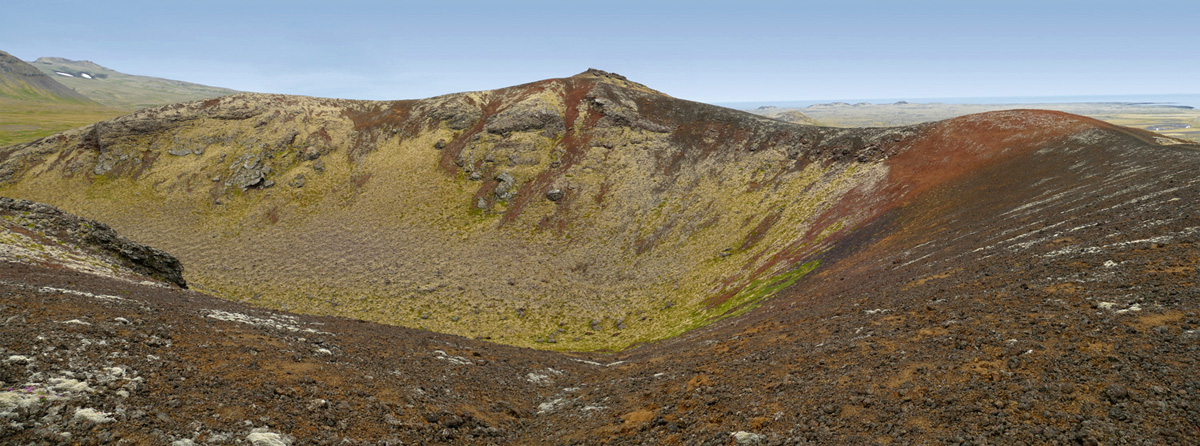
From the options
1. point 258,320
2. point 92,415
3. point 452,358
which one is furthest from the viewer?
point 452,358

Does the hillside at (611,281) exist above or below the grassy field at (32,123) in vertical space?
below

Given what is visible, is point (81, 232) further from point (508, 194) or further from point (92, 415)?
point (508, 194)

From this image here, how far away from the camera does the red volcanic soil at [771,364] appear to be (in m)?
11.8

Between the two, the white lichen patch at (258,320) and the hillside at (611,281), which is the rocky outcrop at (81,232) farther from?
the white lichen patch at (258,320)

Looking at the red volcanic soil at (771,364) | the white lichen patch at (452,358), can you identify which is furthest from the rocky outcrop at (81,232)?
the white lichen patch at (452,358)

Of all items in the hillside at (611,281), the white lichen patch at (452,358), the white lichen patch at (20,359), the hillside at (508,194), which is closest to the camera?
the white lichen patch at (20,359)

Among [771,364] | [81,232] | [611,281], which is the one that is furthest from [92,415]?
[611,281]

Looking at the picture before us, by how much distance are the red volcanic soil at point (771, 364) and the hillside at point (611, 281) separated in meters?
0.13

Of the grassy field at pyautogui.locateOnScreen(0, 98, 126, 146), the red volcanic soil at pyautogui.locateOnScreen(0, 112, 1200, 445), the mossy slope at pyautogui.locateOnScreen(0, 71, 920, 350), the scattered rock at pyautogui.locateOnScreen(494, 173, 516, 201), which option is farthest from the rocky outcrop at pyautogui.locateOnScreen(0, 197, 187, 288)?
the grassy field at pyautogui.locateOnScreen(0, 98, 126, 146)

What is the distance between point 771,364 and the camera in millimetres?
19531

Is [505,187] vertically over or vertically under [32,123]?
under

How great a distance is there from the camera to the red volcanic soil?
11758 millimetres

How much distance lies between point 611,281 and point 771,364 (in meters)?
36.4

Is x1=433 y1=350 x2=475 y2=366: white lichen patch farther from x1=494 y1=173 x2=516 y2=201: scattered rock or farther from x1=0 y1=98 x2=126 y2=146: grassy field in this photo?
x1=0 y1=98 x2=126 y2=146: grassy field
